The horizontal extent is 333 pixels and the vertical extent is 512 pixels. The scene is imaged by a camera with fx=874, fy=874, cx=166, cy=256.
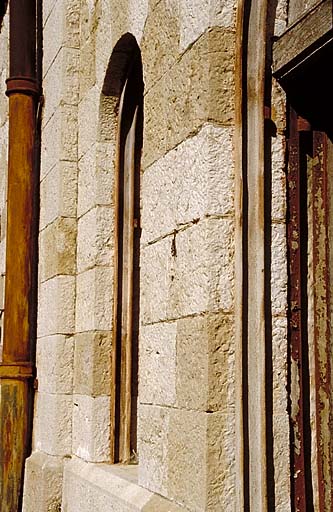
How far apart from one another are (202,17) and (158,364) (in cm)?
122

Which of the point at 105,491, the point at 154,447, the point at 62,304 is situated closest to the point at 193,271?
the point at 154,447

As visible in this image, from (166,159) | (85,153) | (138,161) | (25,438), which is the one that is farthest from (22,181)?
(166,159)

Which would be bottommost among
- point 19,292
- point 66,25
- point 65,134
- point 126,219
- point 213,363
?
point 213,363

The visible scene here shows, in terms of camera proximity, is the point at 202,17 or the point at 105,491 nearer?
the point at 202,17

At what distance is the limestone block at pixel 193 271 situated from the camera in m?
2.70

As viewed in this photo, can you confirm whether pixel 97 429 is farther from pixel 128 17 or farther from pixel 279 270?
pixel 128 17

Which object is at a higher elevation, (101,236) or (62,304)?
(101,236)

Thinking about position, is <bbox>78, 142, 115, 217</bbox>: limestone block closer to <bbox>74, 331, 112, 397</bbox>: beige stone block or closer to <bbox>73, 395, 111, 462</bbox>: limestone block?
<bbox>74, 331, 112, 397</bbox>: beige stone block

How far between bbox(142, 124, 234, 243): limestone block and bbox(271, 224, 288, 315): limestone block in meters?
0.17

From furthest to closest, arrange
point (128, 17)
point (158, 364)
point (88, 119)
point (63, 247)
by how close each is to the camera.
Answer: point (63, 247) → point (88, 119) → point (128, 17) → point (158, 364)

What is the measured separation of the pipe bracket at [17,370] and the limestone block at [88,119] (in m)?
1.21

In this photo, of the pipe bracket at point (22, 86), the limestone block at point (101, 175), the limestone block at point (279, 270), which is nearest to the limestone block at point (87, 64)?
the limestone block at point (101, 175)

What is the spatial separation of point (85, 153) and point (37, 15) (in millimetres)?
1277

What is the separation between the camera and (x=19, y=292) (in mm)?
4863
